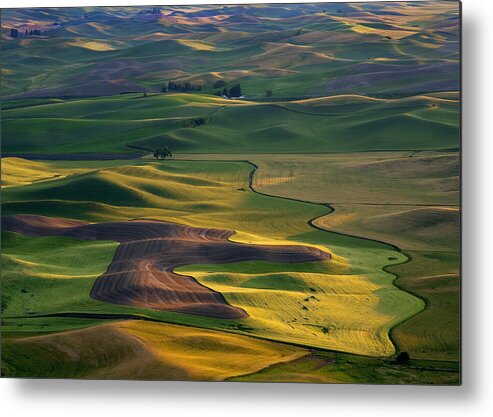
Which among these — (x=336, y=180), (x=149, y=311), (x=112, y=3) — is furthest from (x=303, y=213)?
(x=112, y=3)

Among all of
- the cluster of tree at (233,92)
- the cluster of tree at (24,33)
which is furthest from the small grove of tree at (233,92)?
the cluster of tree at (24,33)

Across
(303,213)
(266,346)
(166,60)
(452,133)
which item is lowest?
(266,346)

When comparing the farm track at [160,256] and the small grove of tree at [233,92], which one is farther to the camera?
the small grove of tree at [233,92]

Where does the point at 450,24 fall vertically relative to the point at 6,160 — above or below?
above

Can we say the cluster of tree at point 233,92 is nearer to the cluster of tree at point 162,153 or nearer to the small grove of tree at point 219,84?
the small grove of tree at point 219,84

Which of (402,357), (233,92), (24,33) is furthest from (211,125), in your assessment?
(402,357)

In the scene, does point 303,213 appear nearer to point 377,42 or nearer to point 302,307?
point 302,307

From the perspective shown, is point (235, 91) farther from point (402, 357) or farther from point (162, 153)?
point (402, 357)
